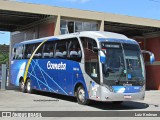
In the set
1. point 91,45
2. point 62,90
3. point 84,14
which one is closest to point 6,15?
point 84,14

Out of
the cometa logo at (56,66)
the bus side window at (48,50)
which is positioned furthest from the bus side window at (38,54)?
the cometa logo at (56,66)

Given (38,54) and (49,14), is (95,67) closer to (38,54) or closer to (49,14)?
(38,54)

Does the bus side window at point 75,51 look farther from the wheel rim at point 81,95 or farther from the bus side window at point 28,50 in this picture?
the bus side window at point 28,50

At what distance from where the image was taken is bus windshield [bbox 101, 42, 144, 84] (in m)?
14.9

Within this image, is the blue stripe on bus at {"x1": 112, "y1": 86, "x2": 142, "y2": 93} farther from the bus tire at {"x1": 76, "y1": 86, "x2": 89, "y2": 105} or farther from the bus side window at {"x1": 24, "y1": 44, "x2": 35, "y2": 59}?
the bus side window at {"x1": 24, "y1": 44, "x2": 35, "y2": 59}

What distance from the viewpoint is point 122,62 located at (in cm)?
1530

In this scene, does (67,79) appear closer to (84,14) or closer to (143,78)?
(143,78)

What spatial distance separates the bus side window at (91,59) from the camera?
15258 millimetres

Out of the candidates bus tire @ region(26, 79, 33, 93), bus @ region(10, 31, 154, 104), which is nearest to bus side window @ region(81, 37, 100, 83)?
bus @ region(10, 31, 154, 104)

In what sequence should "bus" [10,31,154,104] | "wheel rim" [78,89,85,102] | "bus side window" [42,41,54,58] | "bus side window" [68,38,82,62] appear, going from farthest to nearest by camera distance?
"bus side window" [42,41,54,58], "bus side window" [68,38,82,62], "wheel rim" [78,89,85,102], "bus" [10,31,154,104]

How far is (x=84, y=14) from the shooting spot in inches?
1082

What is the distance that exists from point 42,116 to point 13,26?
22.8 metres

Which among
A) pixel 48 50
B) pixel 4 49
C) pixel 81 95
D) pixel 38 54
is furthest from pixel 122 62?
pixel 4 49

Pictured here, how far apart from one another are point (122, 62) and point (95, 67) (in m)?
1.15
